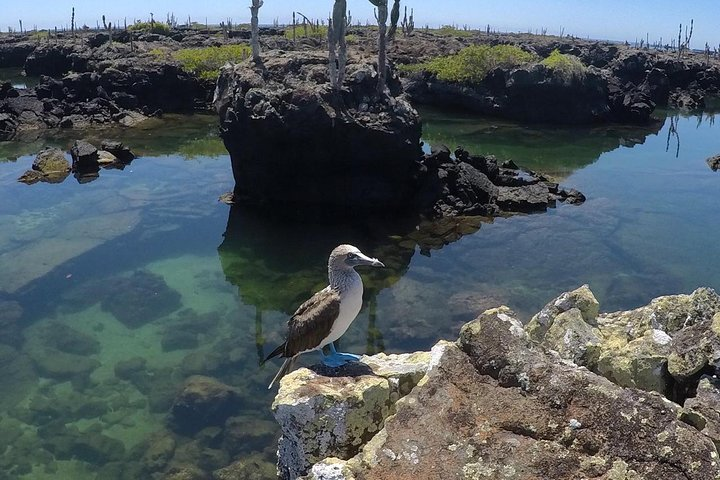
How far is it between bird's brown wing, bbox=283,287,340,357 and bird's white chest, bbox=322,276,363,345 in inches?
1.8

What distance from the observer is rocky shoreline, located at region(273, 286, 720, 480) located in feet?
15.0

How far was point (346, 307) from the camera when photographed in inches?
267

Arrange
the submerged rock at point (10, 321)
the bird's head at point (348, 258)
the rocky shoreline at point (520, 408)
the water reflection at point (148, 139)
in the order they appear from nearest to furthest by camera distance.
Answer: the rocky shoreline at point (520, 408) < the bird's head at point (348, 258) < the submerged rock at point (10, 321) < the water reflection at point (148, 139)

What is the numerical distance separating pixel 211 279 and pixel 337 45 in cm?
1034

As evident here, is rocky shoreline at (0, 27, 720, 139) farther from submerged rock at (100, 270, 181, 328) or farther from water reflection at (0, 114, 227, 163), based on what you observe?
submerged rock at (100, 270, 181, 328)

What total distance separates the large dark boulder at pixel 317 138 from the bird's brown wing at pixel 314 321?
52.9ft

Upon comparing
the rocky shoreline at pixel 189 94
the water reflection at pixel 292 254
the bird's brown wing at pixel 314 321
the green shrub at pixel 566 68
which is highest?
the green shrub at pixel 566 68

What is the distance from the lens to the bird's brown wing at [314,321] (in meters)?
6.79

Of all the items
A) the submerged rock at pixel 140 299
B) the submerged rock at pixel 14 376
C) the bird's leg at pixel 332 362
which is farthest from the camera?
the submerged rock at pixel 140 299

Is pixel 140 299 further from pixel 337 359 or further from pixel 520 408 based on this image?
pixel 520 408

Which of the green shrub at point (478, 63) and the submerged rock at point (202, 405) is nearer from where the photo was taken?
the submerged rock at point (202, 405)

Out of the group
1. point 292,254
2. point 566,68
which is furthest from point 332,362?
point 566,68

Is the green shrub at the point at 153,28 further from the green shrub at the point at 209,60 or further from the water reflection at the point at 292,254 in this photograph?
the water reflection at the point at 292,254

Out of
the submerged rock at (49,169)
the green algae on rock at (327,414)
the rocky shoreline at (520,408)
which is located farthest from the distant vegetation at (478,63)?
the green algae on rock at (327,414)
